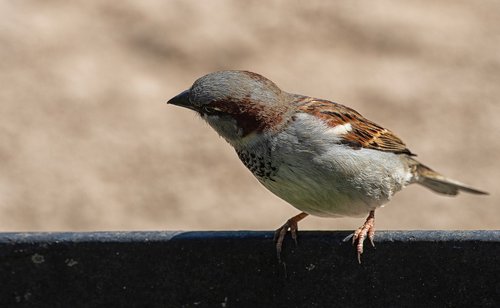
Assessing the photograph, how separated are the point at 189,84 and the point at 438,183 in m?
2.50

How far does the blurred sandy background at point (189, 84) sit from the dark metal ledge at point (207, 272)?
248 cm

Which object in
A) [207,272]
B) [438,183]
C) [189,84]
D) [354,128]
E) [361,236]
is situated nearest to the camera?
[207,272]

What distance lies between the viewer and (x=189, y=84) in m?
5.86

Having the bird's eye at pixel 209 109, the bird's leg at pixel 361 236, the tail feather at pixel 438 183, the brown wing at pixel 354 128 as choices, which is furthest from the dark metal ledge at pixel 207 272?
the tail feather at pixel 438 183

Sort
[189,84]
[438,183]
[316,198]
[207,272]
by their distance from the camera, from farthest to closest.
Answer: [189,84], [438,183], [316,198], [207,272]

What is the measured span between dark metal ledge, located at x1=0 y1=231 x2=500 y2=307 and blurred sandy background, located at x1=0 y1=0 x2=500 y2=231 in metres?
2.48

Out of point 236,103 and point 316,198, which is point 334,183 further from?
point 236,103

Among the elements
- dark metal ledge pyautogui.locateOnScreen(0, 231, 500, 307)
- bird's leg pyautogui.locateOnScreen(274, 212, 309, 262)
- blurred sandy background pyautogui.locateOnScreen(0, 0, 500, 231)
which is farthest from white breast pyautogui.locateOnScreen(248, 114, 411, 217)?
blurred sandy background pyautogui.locateOnScreen(0, 0, 500, 231)

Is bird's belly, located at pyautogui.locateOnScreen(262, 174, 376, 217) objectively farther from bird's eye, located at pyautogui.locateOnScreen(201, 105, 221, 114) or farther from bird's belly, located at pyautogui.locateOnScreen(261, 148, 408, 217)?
bird's eye, located at pyautogui.locateOnScreen(201, 105, 221, 114)

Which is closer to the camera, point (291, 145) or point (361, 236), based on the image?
point (361, 236)

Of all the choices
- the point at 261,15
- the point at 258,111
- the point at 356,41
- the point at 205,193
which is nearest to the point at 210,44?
the point at 261,15

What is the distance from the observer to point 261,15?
6.69 meters

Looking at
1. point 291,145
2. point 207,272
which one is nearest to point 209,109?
point 291,145

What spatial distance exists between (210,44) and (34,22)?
1268mm
